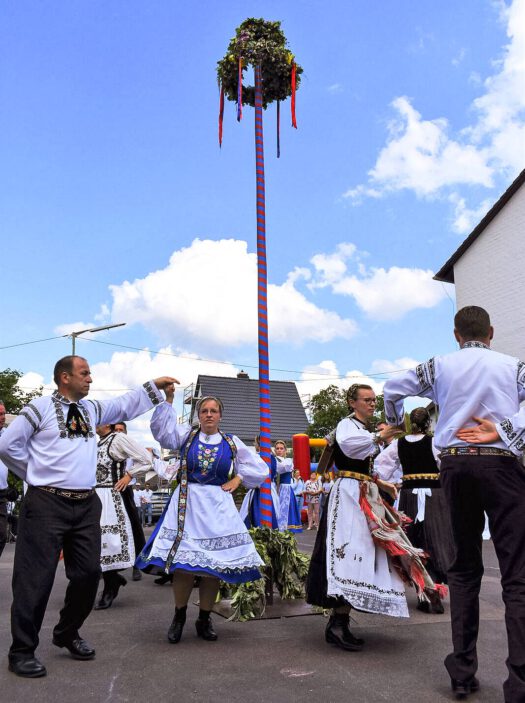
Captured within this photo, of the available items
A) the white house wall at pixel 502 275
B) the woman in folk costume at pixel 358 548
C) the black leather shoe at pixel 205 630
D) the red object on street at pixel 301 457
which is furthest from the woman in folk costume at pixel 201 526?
the white house wall at pixel 502 275

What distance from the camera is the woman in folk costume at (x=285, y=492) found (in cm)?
1102

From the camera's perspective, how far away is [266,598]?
6.11 m

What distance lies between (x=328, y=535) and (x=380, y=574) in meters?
0.44

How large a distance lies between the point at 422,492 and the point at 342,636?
2109 millimetres

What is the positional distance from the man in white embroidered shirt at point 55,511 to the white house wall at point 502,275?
2103cm

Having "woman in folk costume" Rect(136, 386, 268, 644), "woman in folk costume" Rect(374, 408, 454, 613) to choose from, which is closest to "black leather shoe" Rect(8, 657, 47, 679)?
"woman in folk costume" Rect(136, 386, 268, 644)

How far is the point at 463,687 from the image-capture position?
340 cm

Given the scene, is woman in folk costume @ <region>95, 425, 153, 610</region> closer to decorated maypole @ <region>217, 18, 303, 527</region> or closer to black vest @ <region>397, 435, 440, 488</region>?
decorated maypole @ <region>217, 18, 303, 527</region>

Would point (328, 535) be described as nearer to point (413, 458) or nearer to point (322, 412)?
point (413, 458)

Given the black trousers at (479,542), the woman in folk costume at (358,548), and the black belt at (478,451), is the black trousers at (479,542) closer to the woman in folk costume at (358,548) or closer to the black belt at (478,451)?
the black belt at (478,451)

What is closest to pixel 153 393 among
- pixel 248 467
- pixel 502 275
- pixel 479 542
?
pixel 248 467

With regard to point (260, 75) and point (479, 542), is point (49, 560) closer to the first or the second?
point (479, 542)

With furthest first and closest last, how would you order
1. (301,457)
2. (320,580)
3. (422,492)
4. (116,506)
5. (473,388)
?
1. (301,457)
2. (116,506)
3. (422,492)
4. (320,580)
5. (473,388)

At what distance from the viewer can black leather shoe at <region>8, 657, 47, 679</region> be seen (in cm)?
386
